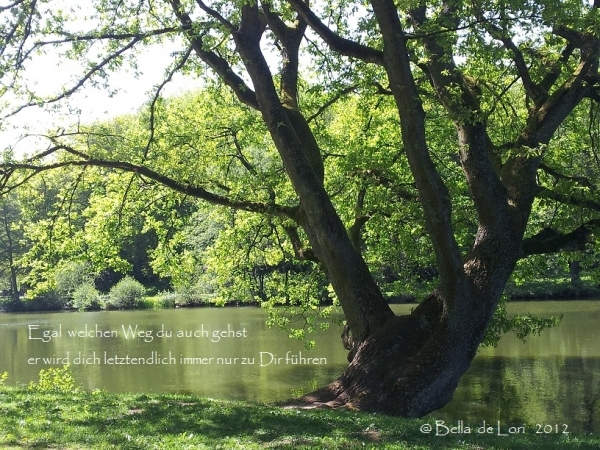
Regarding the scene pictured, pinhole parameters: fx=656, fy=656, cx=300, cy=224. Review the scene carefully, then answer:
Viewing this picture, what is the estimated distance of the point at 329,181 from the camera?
1396 cm

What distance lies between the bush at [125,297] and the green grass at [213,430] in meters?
41.9

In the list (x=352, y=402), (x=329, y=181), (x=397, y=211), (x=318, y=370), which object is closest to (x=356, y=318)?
(x=352, y=402)

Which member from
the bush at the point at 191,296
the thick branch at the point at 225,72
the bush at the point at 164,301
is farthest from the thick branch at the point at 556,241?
the bush at the point at 164,301

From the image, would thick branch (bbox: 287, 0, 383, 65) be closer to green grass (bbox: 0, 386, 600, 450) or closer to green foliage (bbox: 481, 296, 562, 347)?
green grass (bbox: 0, 386, 600, 450)

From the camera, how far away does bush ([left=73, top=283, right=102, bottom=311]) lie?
48594 mm

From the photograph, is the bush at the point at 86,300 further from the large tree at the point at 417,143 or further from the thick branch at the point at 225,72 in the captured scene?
the thick branch at the point at 225,72

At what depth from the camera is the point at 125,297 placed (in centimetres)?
4869

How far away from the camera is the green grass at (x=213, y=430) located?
579cm

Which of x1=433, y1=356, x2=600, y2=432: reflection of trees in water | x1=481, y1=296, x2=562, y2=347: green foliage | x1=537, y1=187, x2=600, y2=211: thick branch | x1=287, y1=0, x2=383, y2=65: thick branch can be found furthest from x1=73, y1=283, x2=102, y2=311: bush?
x1=287, y1=0, x2=383, y2=65: thick branch

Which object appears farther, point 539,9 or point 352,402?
point 352,402

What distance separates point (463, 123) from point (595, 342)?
17406mm

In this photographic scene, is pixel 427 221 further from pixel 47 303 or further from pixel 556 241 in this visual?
pixel 47 303

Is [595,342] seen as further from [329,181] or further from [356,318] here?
[356,318]

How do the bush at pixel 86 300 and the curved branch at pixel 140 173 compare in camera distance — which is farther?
the bush at pixel 86 300
